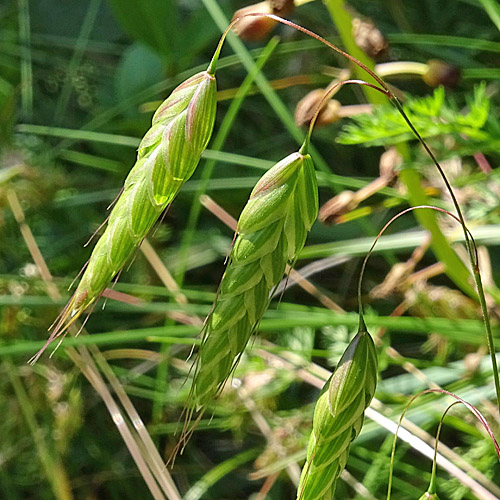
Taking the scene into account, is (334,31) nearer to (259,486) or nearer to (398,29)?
(398,29)

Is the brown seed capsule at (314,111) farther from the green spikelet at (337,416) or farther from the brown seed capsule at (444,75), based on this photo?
the green spikelet at (337,416)

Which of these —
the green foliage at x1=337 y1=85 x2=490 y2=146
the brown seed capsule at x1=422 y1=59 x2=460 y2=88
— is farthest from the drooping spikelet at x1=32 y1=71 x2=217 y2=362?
the brown seed capsule at x1=422 y1=59 x2=460 y2=88

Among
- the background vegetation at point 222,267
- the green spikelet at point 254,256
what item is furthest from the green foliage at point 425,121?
the green spikelet at point 254,256

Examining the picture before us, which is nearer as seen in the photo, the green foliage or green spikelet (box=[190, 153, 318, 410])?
green spikelet (box=[190, 153, 318, 410])

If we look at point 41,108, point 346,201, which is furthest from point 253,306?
point 41,108

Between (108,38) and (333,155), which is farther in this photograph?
(108,38)

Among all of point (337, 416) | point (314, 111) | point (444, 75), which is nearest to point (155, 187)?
point (337, 416)

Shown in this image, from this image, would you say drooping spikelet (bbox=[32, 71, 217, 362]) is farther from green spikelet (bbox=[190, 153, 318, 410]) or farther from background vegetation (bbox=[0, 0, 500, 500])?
background vegetation (bbox=[0, 0, 500, 500])
